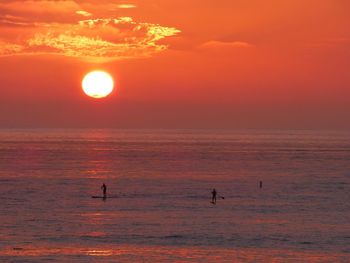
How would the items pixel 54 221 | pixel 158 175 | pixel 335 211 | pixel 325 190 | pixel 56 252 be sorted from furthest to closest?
pixel 158 175 → pixel 325 190 → pixel 335 211 → pixel 54 221 → pixel 56 252

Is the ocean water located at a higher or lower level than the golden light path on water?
higher

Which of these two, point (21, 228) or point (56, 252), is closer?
point (56, 252)

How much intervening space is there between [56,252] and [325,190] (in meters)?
54.1

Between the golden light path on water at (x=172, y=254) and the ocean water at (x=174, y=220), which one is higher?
the ocean water at (x=174, y=220)

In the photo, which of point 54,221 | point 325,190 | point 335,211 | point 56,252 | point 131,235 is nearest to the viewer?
point 56,252

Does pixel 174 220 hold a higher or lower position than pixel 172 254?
higher

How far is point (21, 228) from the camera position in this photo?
196ft

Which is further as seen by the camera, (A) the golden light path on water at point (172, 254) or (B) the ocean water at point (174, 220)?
(B) the ocean water at point (174, 220)

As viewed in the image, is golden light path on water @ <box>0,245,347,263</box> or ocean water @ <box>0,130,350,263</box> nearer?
golden light path on water @ <box>0,245,347,263</box>

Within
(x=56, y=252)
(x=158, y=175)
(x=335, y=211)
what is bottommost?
(x=56, y=252)

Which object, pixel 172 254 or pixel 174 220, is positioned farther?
pixel 174 220

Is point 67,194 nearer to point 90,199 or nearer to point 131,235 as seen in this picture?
point 90,199

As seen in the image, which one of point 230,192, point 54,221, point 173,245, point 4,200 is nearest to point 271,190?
point 230,192

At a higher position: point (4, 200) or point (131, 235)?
point (4, 200)
